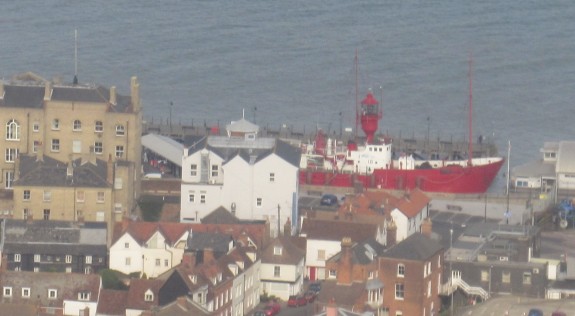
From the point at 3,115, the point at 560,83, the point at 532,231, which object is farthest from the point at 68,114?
the point at 560,83

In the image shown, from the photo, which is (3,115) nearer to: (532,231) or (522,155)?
(532,231)

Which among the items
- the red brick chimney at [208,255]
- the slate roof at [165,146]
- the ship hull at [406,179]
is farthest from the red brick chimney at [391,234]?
the slate roof at [165,146]

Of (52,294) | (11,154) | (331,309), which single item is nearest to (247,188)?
(11,154)

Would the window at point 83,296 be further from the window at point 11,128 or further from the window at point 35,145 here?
the window at point 11,128

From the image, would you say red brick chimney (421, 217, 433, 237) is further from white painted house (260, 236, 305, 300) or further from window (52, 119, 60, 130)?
window (52, 119, 60, 130)

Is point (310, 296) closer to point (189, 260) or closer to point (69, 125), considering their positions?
point (189, 260)

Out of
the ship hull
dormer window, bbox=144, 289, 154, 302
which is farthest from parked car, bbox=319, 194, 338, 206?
dormer window, bbox=144, 289, 154, 302
